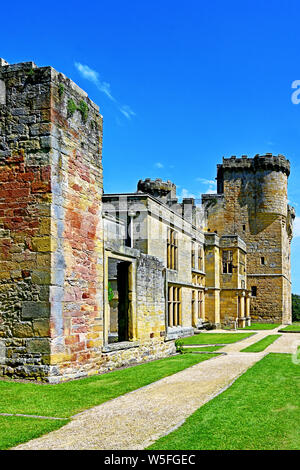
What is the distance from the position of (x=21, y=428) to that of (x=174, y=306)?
65.3 feet

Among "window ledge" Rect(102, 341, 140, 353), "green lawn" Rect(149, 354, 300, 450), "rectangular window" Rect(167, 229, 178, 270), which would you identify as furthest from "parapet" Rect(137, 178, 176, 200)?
"green lawn" Rect(149, 354, 300, 450)

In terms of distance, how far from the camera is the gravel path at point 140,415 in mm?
6211

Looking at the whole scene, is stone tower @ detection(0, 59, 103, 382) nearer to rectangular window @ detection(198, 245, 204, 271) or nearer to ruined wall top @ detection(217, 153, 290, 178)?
rectangular window @ detection(198, 245, 204, 271)

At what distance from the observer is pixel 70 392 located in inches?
364

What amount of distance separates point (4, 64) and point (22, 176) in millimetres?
2500

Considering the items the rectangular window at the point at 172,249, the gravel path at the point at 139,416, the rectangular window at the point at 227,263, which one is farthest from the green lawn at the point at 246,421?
the rectangular window at the point at 227,263

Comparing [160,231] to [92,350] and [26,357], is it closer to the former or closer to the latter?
[92,350]

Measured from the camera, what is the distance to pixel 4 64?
11.1m

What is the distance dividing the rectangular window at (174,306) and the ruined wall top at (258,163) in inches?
862

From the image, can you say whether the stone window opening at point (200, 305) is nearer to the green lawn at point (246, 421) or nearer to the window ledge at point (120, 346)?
the window ledge at point (120, 346)

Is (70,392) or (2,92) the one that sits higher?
(2,92)

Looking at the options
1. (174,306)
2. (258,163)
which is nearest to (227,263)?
(174,306)

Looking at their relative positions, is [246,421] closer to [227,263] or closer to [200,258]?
[200,258]
